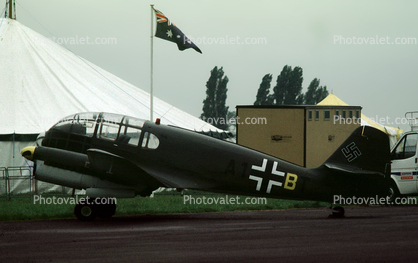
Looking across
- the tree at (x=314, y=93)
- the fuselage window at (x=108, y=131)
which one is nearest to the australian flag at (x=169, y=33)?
the fuselage window at (x=108, y=131)

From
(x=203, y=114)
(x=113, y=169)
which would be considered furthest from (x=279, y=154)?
(x=203, y=114)

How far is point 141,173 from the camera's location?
1259cm

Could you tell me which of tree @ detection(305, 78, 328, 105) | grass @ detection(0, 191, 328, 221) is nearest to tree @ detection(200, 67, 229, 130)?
tree @ detection(305, 78, 328, 105)

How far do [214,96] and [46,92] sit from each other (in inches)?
1474

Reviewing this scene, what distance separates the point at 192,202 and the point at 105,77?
521 inches

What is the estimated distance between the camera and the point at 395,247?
8.17 metres

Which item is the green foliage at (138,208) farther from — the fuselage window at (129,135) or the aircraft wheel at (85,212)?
the fuselage window at (129,135)

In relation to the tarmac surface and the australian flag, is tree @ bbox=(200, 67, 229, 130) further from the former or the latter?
the tarmac surface

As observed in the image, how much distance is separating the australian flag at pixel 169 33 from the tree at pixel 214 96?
38205 millimetres

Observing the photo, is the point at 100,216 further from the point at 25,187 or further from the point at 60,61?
the point at 60,61

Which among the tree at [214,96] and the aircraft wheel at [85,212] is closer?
the aircraft wheel at [85,212]

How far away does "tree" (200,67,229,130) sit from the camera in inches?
2320

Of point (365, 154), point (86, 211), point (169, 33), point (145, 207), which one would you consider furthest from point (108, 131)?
point (169, 33)

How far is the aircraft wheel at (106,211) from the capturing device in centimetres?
1306
